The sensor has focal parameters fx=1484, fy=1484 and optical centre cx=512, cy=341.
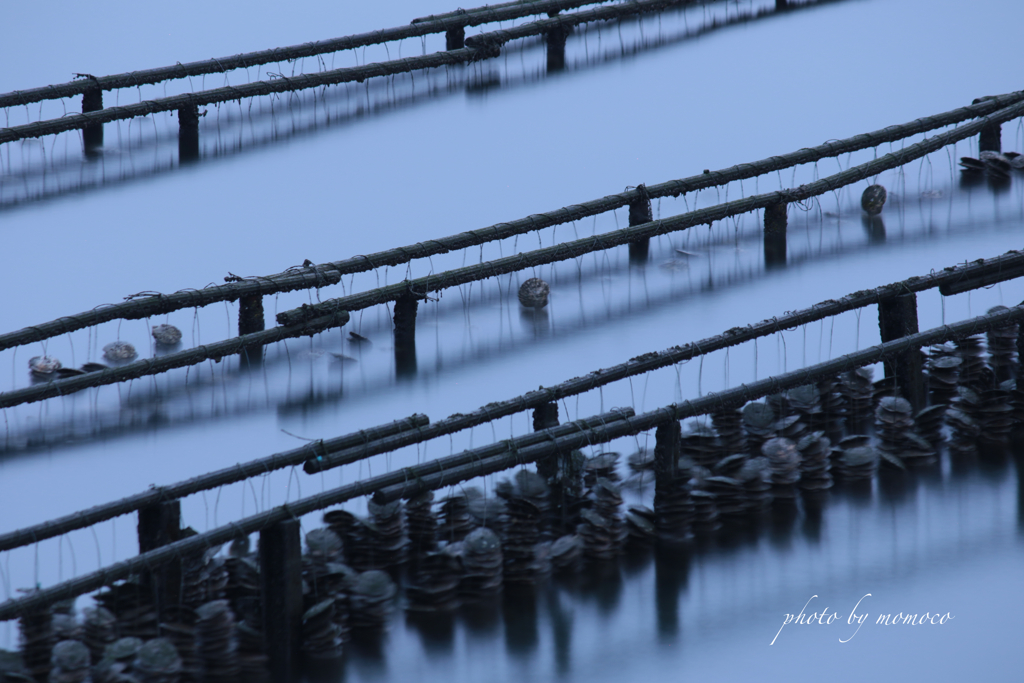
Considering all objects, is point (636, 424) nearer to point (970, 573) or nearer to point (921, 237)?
point (970, 573)

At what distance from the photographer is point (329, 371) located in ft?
36.7

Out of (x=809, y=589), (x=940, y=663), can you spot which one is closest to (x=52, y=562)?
(x=809, y=589)

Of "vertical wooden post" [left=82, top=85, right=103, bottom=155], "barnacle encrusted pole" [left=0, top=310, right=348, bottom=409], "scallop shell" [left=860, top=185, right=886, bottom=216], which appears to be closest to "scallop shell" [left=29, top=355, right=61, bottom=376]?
"barnacle encrusted pole" [left=0, top=310, right=348, bottom=409]

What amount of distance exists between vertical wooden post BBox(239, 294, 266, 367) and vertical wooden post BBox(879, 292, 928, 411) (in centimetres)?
459

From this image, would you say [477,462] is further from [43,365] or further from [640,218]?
[640,218]

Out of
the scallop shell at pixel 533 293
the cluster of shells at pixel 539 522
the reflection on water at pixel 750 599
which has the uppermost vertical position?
the scallop shell at pixel 533 293

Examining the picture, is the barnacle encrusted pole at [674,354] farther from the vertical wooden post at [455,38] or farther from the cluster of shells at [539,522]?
the vertical wooden post at [455,38]

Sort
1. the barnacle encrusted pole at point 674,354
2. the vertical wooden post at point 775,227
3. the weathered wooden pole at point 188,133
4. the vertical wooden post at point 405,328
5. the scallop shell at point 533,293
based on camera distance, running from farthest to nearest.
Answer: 1. the weathered wooden pole at point 188,133
2. the vertical wooden post at point 775,227
3. the scallop shell at point 533,293
4. the vertical wooden post at point 405,328
5. the barnacle encrusted pole at point 674,354

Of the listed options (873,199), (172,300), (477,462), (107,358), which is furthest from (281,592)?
(873,199)

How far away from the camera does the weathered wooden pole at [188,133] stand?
1527 cm

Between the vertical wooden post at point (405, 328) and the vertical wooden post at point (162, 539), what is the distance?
338cm

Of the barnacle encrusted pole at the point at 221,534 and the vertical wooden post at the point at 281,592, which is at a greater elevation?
the barnacle encrusted pole at the point at 221,534

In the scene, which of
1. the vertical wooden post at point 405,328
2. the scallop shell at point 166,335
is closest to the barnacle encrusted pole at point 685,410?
the vertical wooden post at point 405,328

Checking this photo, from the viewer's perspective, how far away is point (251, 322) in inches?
444
